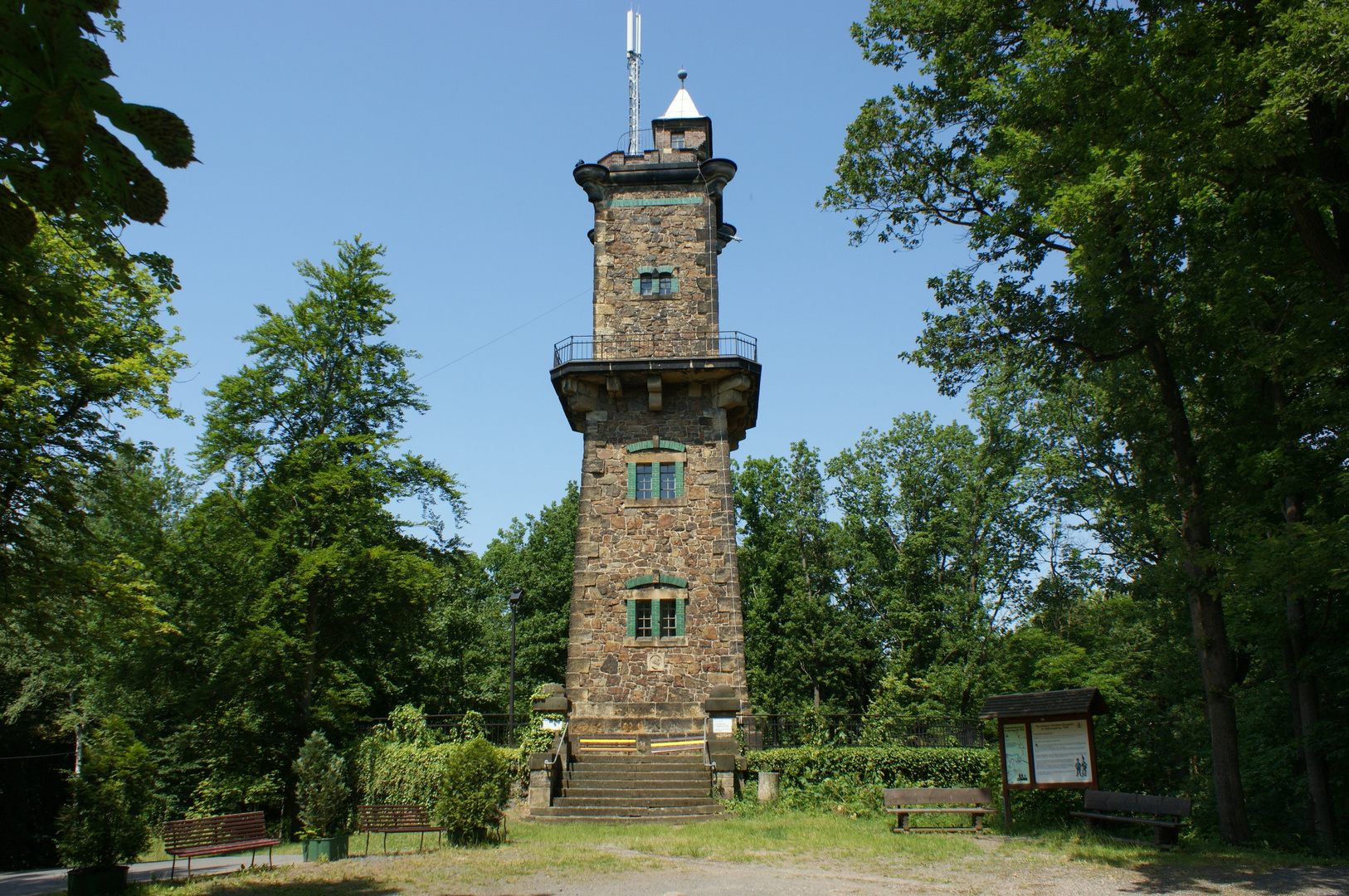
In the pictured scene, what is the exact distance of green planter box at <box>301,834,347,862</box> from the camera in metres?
11.2

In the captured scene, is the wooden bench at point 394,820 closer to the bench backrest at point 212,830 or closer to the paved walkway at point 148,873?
the paved walkway at point 148,873

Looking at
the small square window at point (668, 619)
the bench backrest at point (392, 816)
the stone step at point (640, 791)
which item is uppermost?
the small square window at point (668, 619)

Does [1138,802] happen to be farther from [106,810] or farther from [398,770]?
[398,770]

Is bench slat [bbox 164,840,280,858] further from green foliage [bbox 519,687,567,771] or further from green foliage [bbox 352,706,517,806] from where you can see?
green foliage [bbox 519,687,567,771]

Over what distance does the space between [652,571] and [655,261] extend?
7379 millimetres

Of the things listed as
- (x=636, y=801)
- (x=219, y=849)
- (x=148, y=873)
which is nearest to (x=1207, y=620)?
(x=636, y=801)

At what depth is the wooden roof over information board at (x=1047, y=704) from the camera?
1191 centimetres

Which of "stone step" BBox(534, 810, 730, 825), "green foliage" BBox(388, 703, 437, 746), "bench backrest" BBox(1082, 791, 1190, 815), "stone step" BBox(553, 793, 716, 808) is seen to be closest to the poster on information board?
"bench backrest" BBox(1082, 791, 1190, 815)

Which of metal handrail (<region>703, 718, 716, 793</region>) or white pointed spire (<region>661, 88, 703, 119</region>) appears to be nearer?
metal handrail (<region>703, 718, 716, 793</region>)

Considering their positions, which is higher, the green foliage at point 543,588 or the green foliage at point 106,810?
the green foliage at point 543,588

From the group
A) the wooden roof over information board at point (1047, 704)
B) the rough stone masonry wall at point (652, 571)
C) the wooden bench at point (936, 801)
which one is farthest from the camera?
the rough stone masonry wall at point (652, 571)

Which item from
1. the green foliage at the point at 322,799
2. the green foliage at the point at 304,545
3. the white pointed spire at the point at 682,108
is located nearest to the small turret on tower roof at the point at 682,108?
the white pointed spire at the point at 682,108

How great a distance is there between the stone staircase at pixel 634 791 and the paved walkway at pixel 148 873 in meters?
4.61

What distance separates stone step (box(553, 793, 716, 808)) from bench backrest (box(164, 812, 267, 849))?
5.75 metres
